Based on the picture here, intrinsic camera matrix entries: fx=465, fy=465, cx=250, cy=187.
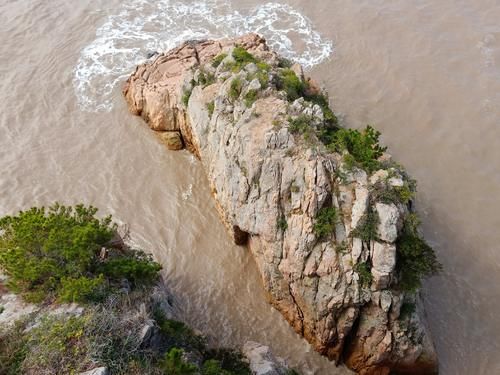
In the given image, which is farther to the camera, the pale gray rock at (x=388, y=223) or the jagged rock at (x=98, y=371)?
the pale gray rock at (x=388, y=223)

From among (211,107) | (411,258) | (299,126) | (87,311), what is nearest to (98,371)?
(87,311)

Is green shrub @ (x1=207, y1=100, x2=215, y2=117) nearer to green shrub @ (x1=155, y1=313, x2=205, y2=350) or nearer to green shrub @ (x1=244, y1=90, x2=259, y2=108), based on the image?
green shrub @ (x1=244, y1=90, x2=259, y2=108)

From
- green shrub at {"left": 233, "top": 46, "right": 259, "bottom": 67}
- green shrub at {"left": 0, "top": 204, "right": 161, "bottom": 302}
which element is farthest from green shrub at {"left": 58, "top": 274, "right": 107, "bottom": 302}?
green shrub at {"left": 233, "top": 46, "right": 259, "bottom": 67}

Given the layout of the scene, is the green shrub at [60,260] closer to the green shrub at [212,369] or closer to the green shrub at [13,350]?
the green shrub at [13,350]

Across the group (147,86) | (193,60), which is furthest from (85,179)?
(193,60)

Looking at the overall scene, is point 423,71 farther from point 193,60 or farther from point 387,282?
point 387,282

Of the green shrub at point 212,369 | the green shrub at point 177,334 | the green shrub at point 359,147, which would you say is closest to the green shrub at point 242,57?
the green shrub at point 359,147

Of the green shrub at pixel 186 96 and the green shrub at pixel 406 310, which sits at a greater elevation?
the green shrub at pixel 186 96
